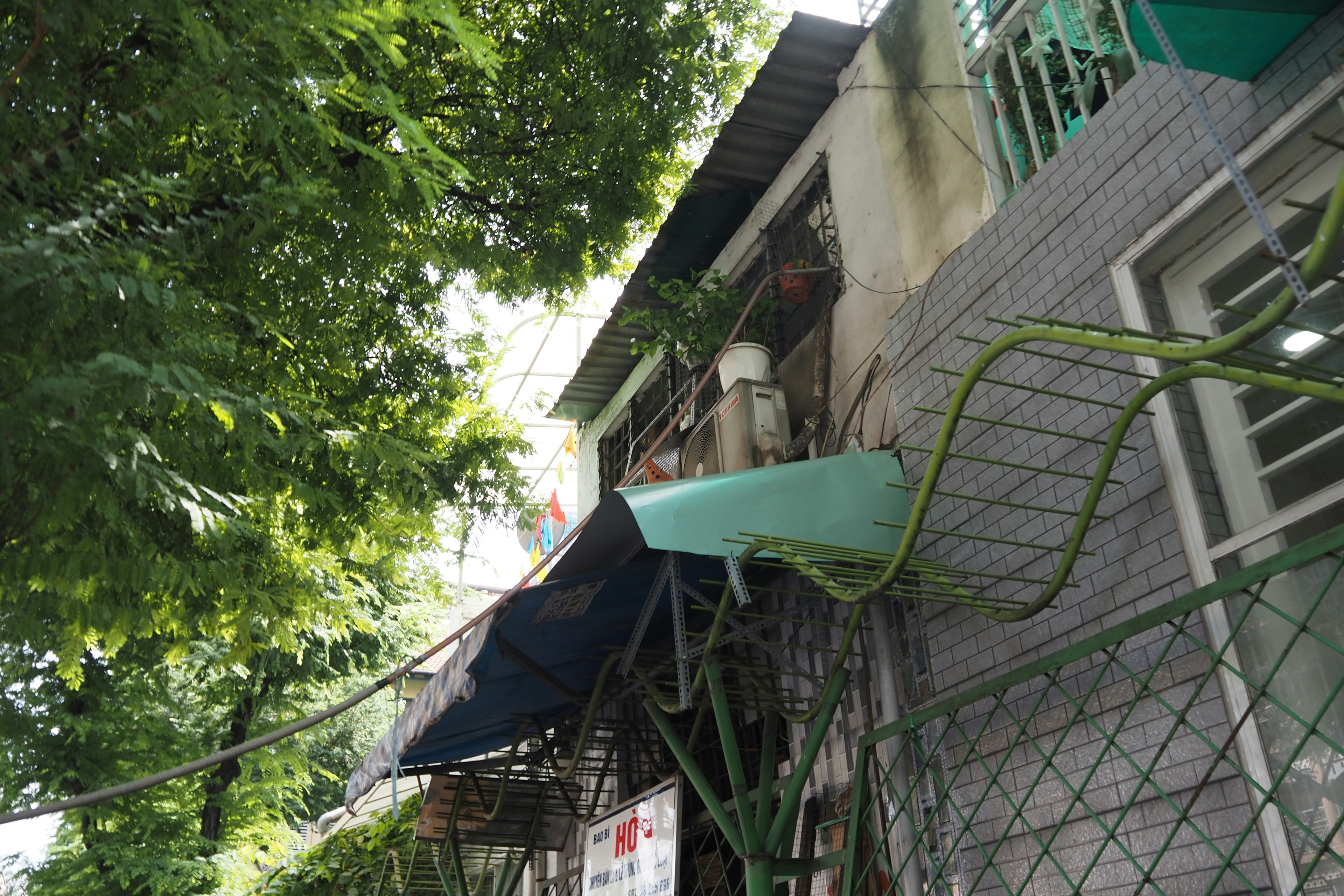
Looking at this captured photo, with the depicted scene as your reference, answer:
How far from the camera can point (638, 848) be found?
6.05m

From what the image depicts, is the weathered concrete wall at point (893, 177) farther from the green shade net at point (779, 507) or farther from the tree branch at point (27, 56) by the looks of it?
the tree branch at point (27, 56)

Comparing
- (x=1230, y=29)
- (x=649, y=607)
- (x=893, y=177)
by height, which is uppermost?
(x=893, y=177)

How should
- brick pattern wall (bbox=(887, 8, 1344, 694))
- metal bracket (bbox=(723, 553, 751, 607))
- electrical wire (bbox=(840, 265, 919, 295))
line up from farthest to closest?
1. electrical wire (bbox=(840, 265, 919, 295))
2. metal bracket (bbox=(723, 553, 751, 607))
3. brick pattern wall (bbox=(887, 8, 1344, 694))

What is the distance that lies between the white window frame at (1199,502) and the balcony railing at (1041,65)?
87 centimetres

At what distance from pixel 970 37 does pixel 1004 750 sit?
3.77 m

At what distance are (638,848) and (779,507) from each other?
9.17ft

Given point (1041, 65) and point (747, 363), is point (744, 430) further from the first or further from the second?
point (1041, 65)

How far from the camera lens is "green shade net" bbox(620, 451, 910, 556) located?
4.16 m

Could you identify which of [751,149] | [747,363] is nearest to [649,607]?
[747,363]

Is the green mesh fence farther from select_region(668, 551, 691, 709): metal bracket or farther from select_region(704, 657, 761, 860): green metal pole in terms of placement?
select_region(668, 551, 691, 709): metal bracket

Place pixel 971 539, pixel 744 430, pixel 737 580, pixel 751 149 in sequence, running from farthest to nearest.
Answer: pixel 751 149 < pixel 744 430 < pixel 971 539 < pixel 737 580

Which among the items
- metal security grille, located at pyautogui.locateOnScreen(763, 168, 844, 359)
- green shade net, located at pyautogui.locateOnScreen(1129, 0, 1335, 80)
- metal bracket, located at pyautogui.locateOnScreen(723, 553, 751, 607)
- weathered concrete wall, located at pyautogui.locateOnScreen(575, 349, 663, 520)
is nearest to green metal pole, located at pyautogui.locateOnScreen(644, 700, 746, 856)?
metal bracket, located at pyautogui.locateOnScreen(723, 553, 751, 607)

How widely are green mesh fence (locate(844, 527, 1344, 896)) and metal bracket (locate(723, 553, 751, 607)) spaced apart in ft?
2.99

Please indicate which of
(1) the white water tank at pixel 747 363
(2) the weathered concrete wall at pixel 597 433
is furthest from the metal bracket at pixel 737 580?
(2) the weathered concrete wall at pixel 597 433
